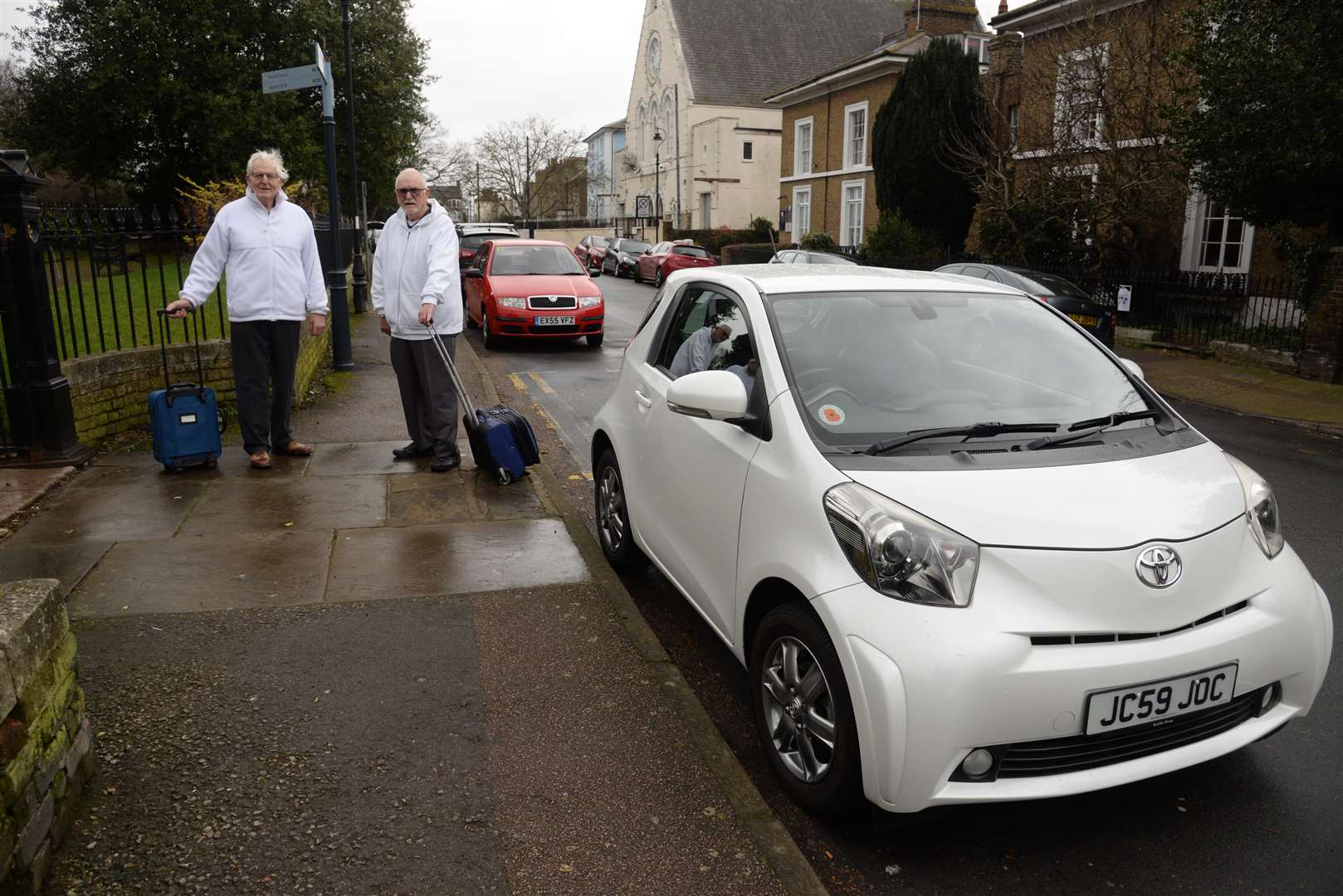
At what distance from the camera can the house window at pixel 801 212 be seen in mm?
38875

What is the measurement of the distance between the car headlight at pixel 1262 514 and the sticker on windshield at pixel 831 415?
129 centimetres

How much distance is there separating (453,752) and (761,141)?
179ft

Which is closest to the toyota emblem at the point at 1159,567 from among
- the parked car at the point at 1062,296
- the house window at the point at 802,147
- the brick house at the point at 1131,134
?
the parked car at the point at 1062,296

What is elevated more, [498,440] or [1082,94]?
[1082,94]

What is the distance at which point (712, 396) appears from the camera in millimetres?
3488

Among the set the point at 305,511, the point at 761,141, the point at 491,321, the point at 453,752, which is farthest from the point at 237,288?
the point at 761,141

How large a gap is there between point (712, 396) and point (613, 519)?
1.87m

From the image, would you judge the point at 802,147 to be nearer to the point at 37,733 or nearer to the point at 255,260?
the point at 255,260

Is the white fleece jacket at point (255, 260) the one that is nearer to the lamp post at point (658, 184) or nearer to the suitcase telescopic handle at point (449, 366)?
the suitcase telescopic handle at point (449, 366)

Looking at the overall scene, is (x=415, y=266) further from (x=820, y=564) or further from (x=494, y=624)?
(x=820, y=564)

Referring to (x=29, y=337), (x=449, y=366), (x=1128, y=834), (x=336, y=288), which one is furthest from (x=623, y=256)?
(x=1128, y=834)

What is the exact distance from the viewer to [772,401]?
3475 millimetres

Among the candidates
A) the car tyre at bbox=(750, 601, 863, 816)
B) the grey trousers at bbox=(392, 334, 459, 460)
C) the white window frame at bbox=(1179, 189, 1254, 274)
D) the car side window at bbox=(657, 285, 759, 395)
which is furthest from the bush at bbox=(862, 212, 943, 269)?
the car tyre at bbox=(750, 601, 863, 816)

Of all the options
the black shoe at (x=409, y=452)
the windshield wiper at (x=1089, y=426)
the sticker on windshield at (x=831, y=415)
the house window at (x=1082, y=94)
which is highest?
the house window at (x=1082, y=94)
